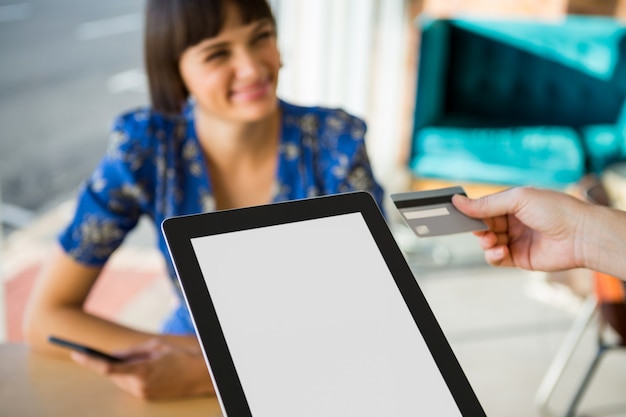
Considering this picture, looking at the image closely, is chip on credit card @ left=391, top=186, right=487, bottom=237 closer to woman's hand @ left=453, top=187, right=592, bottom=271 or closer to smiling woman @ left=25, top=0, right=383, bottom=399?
woman's hand @ left=453, top=187, right=592, bottom=271

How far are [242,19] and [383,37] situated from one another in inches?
101

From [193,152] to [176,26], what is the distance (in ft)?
0.88

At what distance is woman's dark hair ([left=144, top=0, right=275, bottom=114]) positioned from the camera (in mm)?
1351

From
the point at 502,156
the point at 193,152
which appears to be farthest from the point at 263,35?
the point at 502,156

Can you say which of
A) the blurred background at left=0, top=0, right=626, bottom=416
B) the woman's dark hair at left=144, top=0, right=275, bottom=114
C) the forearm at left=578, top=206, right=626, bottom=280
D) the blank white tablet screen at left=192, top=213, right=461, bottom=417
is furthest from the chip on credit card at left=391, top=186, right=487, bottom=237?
the blurred background at left=0, top=0, right=626, bottom=416

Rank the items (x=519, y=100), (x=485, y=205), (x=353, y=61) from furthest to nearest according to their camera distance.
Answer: (x=519, y=100)
(x=353, y=61)
(x=485, y=205)

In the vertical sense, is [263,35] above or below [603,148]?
above

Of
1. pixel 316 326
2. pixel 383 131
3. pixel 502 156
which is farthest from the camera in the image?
pixel 383 131

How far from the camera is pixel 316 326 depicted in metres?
0.58

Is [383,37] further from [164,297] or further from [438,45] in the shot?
[164,297]

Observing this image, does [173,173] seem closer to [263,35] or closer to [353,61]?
[263,35]

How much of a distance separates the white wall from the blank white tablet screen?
2.11 meters

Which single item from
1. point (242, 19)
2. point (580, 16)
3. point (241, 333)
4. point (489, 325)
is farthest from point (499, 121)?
point (241, 333)

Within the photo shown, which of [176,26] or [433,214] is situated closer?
[433,214]
